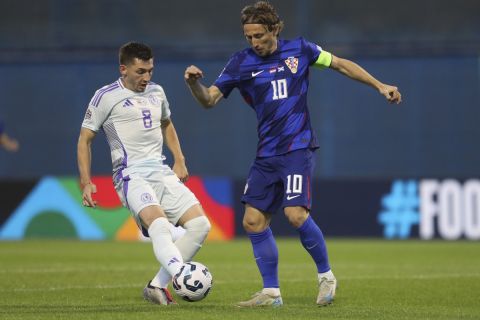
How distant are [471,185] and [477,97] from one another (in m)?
3.41

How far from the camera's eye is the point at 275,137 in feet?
26.6

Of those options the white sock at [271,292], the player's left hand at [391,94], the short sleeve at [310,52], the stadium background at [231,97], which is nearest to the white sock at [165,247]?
the white sock at [271,292]

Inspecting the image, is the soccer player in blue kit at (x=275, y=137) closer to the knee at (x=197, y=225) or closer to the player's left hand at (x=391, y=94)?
the player's left hand at (x=391, y=94)

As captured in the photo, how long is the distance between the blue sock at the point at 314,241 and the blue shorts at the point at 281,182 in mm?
154

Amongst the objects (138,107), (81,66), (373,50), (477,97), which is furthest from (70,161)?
(138,107)

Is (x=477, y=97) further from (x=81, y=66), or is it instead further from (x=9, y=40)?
(x=9, y=40)

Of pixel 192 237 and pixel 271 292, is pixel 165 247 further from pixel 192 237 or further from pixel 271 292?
pixel 271 292

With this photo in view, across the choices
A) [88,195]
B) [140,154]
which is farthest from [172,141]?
[88,195]

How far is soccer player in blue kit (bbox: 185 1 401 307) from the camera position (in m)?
7.99

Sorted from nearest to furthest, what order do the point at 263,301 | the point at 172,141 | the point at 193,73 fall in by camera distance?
1. the point at 193,73
2. the point at 263,301
3. the point at 172,141

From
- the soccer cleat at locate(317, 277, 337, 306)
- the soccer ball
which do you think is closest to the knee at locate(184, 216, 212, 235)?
the soccer ball

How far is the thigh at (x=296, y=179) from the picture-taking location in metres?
7.96

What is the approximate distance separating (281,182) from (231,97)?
46.4 ft

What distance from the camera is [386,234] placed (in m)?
19.1
